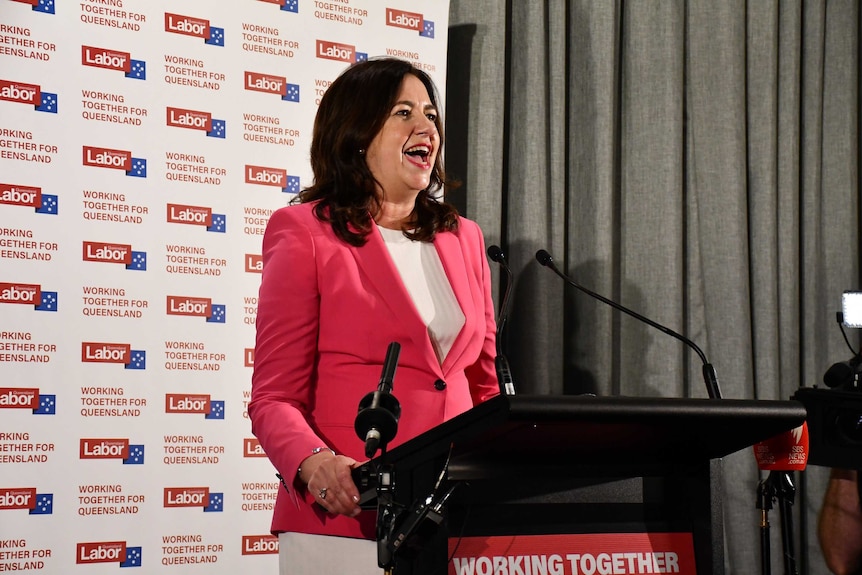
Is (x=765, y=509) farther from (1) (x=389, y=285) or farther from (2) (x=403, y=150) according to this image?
(2) (x=403, y=150)

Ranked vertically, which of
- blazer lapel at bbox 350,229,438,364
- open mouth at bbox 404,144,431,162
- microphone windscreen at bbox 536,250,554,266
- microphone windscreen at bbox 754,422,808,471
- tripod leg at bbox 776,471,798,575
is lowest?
tripod leg at bbox 776,471,798,575

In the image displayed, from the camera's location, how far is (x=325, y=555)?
176 centimetres

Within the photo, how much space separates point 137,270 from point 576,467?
1.73 metres

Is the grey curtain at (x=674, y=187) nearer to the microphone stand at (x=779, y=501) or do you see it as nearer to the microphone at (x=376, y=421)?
the microphone stand at (x=779, y=501)

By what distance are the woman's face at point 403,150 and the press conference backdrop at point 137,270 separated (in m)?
0.94

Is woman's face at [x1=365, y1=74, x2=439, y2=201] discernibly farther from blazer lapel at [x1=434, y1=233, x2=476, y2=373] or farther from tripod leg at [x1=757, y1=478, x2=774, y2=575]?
tripod leg at [x1=757, y1=478, x2=774, y2=575]

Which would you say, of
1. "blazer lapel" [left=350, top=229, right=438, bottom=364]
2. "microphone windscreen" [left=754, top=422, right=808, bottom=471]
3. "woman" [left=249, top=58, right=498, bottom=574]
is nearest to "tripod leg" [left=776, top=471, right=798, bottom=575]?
"microphone windscreen" [left=754, top=422, right=808, bottom=471]

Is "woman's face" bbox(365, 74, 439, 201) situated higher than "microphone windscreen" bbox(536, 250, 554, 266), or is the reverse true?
"woman's face" bbox(365, 74, 439, 201)

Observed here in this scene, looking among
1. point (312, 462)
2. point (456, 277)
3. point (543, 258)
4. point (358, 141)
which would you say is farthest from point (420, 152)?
point (312, 462)

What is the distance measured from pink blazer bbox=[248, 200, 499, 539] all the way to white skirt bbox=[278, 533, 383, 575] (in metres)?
0.02

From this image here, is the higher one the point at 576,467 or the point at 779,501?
the point at 576,467

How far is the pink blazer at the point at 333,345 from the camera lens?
188 cm

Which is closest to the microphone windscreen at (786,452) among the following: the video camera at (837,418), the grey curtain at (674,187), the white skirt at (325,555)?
the white skirt at (325,555)

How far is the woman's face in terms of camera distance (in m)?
2.24
